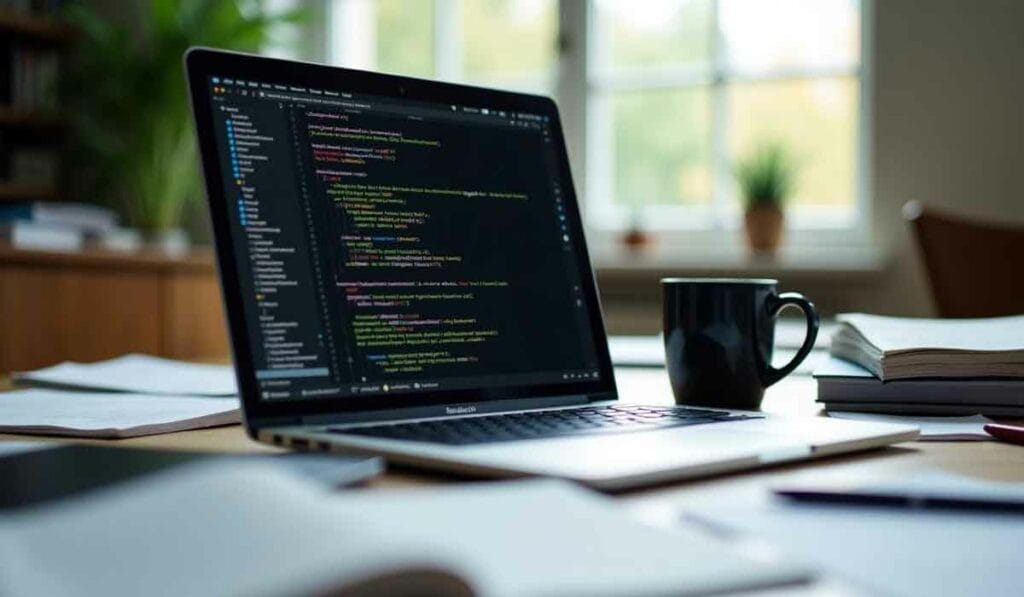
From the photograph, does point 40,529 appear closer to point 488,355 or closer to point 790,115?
point 488,355

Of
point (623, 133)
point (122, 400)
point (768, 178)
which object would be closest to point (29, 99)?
point (623, 133)

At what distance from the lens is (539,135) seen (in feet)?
3.28

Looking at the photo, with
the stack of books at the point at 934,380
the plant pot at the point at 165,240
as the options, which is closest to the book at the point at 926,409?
the stack of books at the point at 934,380

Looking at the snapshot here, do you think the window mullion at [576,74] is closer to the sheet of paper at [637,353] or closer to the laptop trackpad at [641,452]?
the sheet of paper at [637,353]

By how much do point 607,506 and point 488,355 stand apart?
42 centimetres

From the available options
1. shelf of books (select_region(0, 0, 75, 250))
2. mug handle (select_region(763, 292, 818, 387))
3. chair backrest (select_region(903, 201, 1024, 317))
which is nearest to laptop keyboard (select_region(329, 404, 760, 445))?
mug handle (select_region(763, 292, 818, 387))

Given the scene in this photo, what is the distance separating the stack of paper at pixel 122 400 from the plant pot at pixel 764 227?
2.02 meters

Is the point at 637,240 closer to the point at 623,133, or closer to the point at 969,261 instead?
the point at 623,133

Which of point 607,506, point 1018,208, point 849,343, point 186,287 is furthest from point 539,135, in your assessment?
point 186,287

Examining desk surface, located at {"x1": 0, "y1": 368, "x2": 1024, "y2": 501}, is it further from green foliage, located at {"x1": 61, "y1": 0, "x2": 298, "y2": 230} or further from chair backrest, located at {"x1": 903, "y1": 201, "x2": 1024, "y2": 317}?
green foliage, located at {"x1": 61, "y1": 0, "x2": 298, "y2": 230}

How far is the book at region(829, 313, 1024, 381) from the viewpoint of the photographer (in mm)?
930

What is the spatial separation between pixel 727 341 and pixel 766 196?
2175mm

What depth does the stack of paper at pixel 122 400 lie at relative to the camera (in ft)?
2.67

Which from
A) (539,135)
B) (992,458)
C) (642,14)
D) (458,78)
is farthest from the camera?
(458,78)
